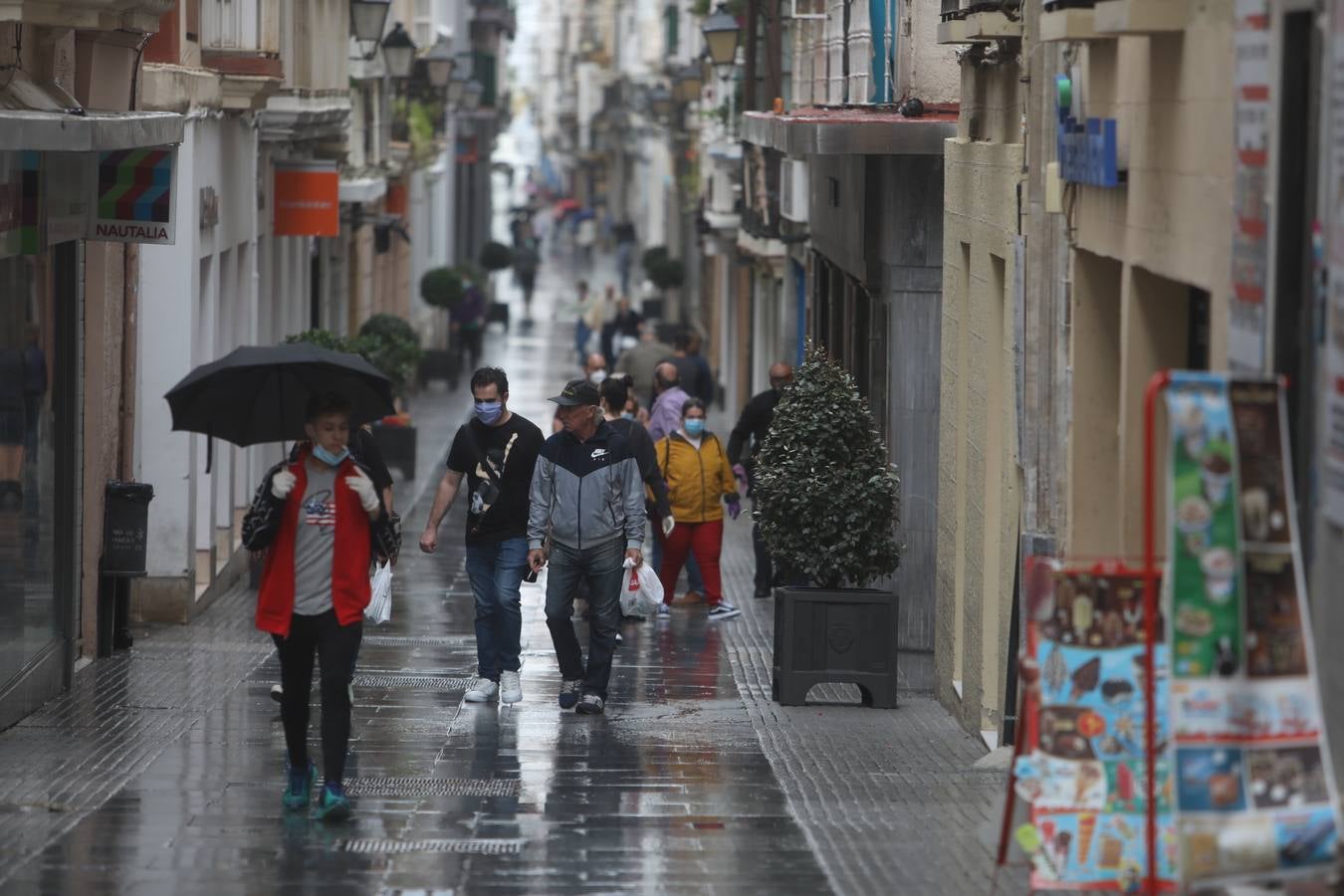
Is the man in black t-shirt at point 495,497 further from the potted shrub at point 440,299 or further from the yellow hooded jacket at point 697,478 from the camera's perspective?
the potted shrub at point 440,299

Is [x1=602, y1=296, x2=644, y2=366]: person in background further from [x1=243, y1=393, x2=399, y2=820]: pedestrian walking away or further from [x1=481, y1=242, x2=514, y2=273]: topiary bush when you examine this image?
[x1=243, y1=393, x2=399, y2=820]: pedestrian walking away

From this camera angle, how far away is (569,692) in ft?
45.5

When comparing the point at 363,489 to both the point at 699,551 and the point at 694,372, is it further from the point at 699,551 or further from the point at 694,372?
the point at 694,372

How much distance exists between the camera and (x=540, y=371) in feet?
149

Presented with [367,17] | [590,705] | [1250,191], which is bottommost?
[590,705]

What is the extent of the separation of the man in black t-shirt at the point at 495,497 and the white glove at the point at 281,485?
313 cm

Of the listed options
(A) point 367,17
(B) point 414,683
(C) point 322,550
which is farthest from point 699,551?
(A) point 367,17

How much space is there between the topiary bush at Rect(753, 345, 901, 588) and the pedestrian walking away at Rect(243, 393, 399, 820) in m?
4.26

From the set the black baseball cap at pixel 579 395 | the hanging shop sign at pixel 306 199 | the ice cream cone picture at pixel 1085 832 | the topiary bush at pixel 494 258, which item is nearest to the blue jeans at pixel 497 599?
the black baseball cap at pixel 579 395

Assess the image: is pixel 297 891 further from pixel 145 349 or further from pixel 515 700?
pixel 145 349

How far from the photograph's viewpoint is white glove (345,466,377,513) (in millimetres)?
10039

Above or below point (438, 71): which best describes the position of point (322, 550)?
below

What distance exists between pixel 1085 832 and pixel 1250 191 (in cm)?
200

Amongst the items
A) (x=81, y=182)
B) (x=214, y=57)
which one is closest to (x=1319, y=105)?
(x=81, y=182)
